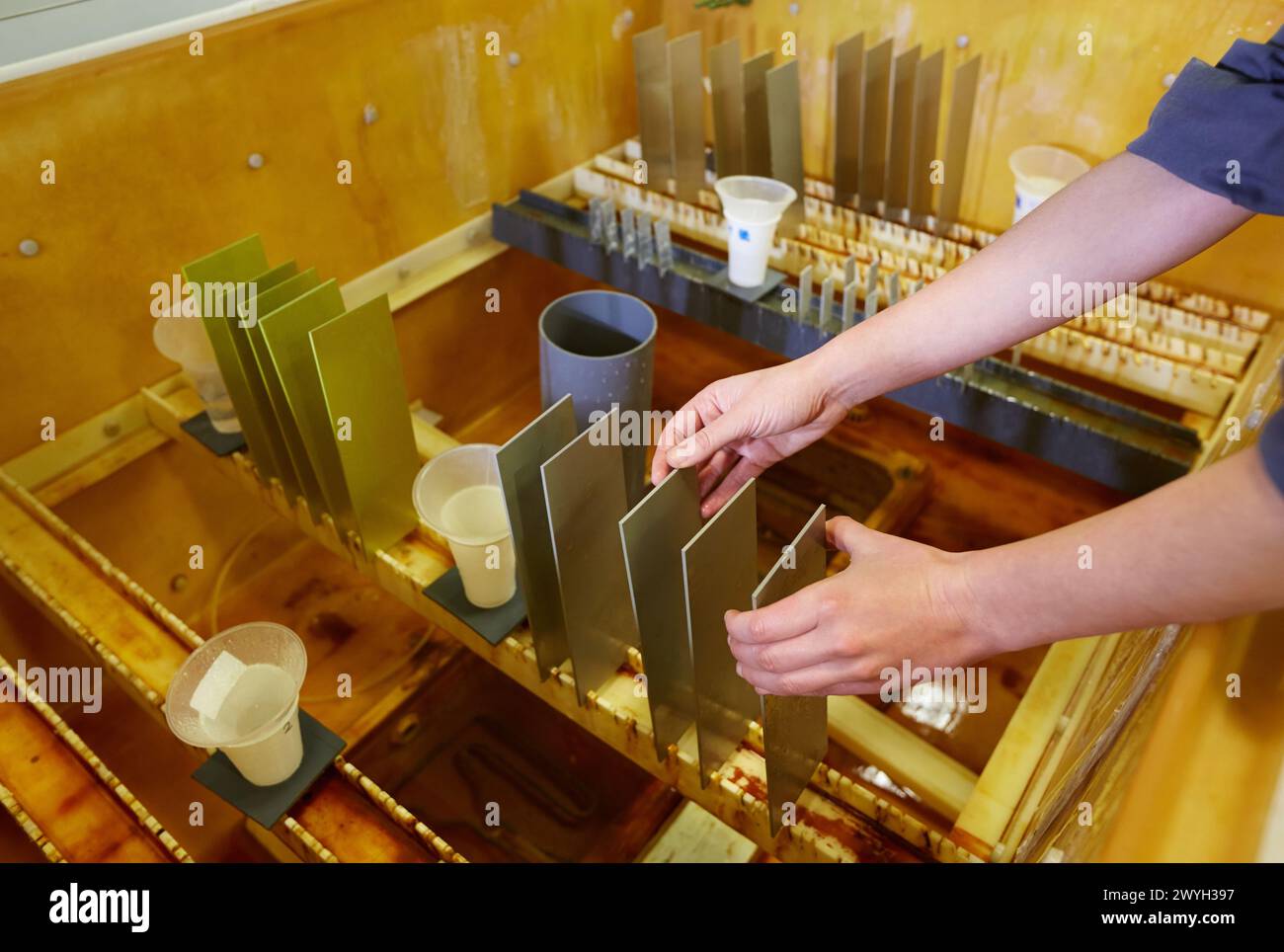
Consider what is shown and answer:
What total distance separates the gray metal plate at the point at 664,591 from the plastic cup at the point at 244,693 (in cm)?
47

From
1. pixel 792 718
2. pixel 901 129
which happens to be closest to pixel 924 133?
pixel 901 129

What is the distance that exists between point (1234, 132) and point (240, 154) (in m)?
1.57

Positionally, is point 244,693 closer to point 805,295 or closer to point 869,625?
point 869,625

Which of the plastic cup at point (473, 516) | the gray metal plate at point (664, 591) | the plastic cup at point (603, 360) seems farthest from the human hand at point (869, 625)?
the plastic cup at point (603, 360)

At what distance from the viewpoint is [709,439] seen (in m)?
1.10

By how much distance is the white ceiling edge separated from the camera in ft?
4.27

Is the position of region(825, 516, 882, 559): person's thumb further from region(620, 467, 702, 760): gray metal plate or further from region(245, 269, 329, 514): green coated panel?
region(245, 269, 329, 514): green coated panel

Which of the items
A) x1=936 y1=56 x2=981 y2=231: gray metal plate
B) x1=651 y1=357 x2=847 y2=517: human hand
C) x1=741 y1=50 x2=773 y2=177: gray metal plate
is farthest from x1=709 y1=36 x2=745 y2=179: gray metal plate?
x1=651 y1=357 x2=847 y2=517: human hand

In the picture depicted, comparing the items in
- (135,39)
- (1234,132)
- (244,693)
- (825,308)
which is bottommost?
(244,693)

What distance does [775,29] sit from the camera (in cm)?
221

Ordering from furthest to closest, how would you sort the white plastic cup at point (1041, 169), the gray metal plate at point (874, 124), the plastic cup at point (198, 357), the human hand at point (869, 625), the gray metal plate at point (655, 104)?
the gray metal plate at point (655, 104)
the gray metal plate at point (874, 124)
the white plastic cup at point (1041, 169)
the plastic cup at point (198, 357)
the human hand at point (869, 625)

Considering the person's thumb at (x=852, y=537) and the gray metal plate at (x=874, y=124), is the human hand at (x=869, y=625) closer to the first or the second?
the person's thumb at (x=852, y=537)

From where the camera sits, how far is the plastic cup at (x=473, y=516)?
1.23 m
